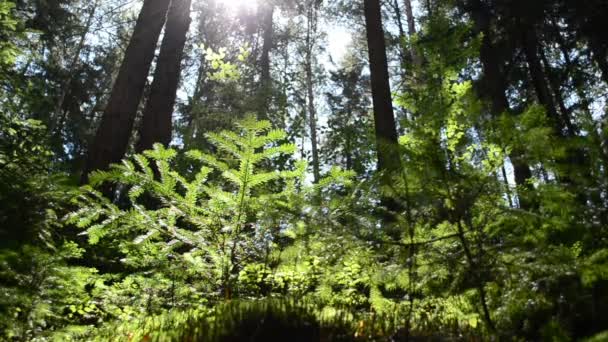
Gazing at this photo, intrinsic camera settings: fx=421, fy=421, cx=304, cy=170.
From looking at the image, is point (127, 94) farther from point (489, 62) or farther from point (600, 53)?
point (600, 53)

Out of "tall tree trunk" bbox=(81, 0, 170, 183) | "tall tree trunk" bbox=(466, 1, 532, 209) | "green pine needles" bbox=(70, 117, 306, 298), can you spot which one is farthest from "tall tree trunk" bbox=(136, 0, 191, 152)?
"tall tree trunk" bbox=(466, 1, 532, 209)

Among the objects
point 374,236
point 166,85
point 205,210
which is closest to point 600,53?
point 166,85

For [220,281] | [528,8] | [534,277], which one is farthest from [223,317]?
[528,8]

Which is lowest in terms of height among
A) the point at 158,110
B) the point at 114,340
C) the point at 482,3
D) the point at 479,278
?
the point at 114,340

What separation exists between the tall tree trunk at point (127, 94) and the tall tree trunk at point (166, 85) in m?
0.78

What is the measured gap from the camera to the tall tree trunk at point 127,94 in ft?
18.5

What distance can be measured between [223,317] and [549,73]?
1302cm

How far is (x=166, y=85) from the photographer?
7.53 m

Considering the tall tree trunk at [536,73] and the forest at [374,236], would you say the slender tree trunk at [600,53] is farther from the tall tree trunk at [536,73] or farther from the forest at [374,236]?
the forest at [374,236]

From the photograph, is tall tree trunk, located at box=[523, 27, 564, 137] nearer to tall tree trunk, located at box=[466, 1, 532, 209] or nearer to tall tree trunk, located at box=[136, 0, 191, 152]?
tall tree trunk, located at box=[466, 1, 532, 209]

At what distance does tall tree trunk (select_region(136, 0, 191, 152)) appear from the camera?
7.02m

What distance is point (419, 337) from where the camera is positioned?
212cm

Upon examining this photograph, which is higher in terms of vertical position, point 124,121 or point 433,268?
point 124,121

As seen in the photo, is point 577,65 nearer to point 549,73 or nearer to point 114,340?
point 549,73
